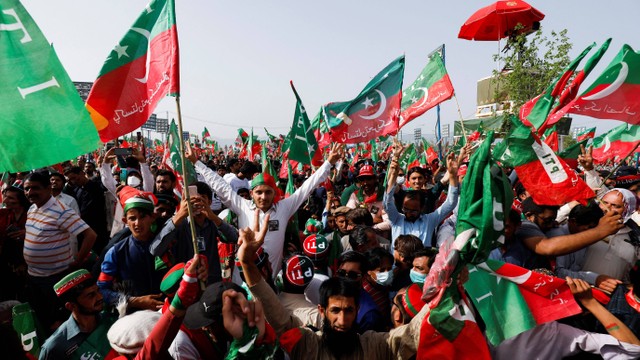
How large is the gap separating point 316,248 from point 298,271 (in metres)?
0.64

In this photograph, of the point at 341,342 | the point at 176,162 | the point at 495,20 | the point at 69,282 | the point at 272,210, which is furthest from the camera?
the point at 495,20

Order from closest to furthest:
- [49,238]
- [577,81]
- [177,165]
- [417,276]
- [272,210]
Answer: [417,276] → [49,238] → [272,210] → [577,81] → [177,165]

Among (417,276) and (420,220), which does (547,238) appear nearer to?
(417,276)

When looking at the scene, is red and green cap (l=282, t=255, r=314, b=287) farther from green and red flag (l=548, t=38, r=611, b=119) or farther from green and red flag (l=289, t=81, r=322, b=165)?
green and red flag (l=289, t=81, r=322, b=165)

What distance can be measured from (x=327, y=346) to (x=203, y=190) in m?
2.75

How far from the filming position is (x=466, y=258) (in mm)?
2129

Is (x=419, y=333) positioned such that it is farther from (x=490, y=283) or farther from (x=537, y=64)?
(x=537, y=64)

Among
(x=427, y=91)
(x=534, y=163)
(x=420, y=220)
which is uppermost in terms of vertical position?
(x=427, y=91)

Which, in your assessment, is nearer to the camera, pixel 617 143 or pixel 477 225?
pixel 477 225

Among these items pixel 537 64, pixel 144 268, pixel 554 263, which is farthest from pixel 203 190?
pixel 537 64

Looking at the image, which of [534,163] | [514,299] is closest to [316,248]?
[514,299]

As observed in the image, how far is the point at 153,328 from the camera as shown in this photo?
2006mm

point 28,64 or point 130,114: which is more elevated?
point 28,64

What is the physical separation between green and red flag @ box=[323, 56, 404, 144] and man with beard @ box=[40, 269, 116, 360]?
431 centimetres
